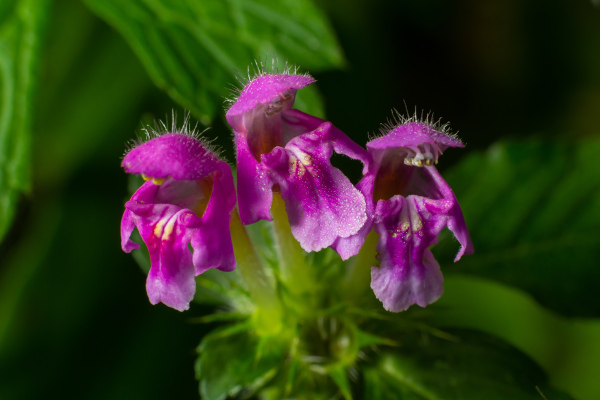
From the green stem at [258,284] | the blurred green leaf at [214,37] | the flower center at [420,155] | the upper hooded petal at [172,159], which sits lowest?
the green stem at [258,284]

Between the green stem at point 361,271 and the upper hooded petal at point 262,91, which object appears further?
the green stem at point 361,271

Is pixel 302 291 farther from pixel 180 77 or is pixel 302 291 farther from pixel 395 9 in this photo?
pixel 395 9

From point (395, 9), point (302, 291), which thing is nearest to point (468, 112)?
point (395, 9)

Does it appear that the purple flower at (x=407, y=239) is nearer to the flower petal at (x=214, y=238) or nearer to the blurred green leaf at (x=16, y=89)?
the flower petal at (x=214, y=238)

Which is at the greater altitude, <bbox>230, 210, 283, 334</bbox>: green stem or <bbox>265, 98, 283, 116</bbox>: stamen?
<bbox>265, 98, 283, 116</bbox>: stamen

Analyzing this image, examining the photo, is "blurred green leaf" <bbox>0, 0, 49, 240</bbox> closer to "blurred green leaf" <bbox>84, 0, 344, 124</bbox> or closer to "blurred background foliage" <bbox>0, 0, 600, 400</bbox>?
"blurred background foliage" <bbox>0, 0, 600, 400</bbox>

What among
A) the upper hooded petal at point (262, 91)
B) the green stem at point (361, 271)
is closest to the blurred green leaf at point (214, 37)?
the upper hooded petal at point (262, 91)

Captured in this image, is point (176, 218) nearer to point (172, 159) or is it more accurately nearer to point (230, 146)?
point (172, 159)

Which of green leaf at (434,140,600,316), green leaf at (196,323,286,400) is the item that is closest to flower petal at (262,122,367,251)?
green leaf at (196,323,286,400)
